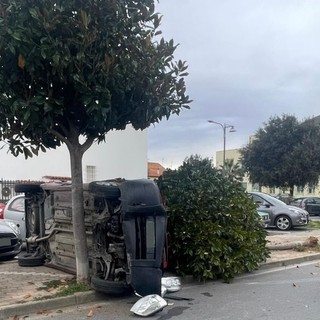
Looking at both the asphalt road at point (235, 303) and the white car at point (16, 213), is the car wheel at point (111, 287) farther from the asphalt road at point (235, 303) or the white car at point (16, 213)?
the white car at point (16, 213)

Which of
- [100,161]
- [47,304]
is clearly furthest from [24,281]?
[100,161]

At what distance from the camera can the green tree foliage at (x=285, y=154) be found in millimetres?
28516

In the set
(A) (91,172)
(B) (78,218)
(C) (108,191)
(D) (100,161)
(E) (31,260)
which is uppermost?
(D) (100,161)

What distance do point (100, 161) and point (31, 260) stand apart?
19636 millimetres

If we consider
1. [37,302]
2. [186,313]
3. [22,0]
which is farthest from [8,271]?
[22,0]

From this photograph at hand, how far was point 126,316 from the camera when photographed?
220 inches

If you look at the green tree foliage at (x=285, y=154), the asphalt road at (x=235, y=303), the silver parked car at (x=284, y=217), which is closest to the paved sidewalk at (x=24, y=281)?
the asphalt road at (x=235, y=303)

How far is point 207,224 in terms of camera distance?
742 centimetres

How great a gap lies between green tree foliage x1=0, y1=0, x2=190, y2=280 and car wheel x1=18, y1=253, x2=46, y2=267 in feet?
6.47

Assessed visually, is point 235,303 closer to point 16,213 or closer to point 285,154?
point 16,213

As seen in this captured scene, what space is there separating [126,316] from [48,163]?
844 inches

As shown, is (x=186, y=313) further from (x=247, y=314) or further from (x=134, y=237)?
(x=134, y=237)

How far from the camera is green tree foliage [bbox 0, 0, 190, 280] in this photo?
546cm

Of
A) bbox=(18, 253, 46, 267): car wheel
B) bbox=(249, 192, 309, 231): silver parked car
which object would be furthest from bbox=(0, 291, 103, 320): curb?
bbox=(249, 192, 309, 231): silver parked car
